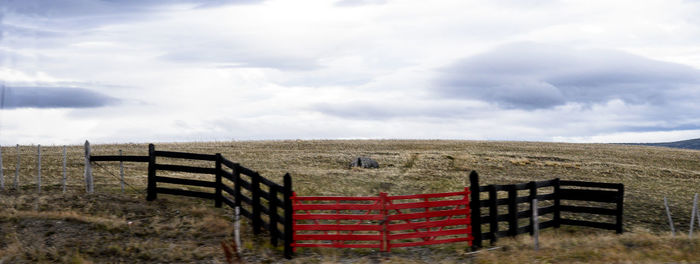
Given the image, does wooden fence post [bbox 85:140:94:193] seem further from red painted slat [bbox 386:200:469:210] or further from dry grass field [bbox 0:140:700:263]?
red painted slat [bbox 386:200:469:210]

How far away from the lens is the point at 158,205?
18016 mm

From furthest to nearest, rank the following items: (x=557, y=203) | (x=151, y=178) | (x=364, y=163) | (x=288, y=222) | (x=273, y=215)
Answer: (x=364, y=163) < (x=151, y=178) < (x=557, y=203) < (x=273, y=215) < (x=288, y=222)

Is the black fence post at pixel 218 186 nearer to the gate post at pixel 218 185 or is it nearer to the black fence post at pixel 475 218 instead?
the gate post at pixel 218 185

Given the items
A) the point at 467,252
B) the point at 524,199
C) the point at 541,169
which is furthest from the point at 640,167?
the point at 467,252

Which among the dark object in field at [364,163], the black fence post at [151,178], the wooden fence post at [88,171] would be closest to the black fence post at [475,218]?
the black fence post at [151,178]

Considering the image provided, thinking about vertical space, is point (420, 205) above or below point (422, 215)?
above

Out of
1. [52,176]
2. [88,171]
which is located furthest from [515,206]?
[52,176]

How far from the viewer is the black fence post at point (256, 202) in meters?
14.8

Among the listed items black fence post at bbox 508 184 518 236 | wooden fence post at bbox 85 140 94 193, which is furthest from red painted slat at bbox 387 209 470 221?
wooden fence post at bbox 85 140 94 193

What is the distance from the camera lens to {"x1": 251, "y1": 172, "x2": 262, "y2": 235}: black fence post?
14845mm

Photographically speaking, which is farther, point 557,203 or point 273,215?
point 557,203

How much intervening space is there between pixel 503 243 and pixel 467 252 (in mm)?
1628

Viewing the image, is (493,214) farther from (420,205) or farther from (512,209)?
(420,205)

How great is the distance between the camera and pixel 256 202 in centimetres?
1516
